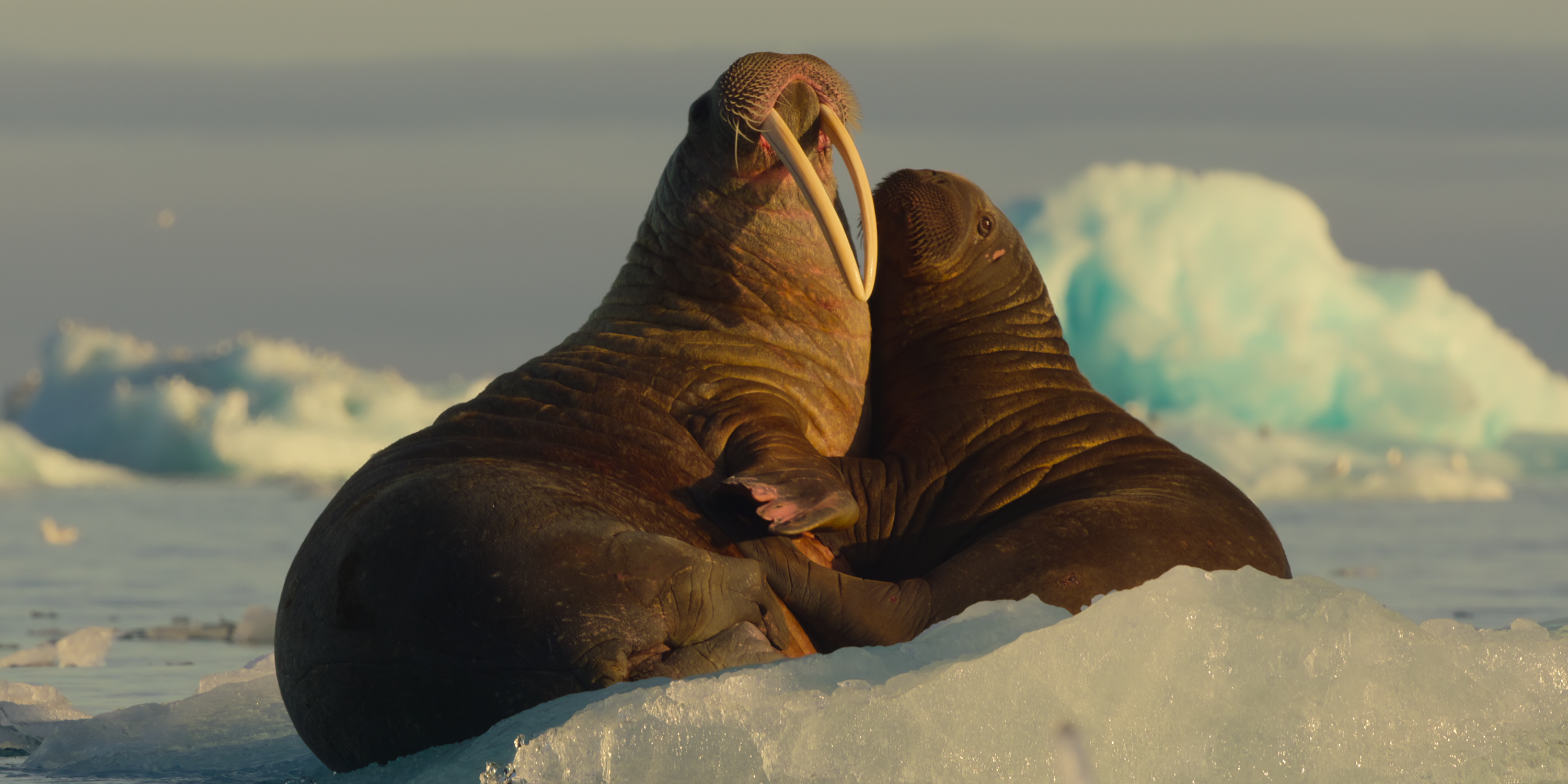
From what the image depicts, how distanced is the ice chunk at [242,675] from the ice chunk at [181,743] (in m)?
0.64

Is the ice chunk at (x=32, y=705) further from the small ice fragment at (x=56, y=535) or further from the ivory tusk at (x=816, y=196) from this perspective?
the small ice fragment at (x=56, y=535)

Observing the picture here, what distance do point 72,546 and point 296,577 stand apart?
549 inches

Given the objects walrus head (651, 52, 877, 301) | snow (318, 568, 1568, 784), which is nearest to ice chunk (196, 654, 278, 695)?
walrus head (651, 52, 877, 301)

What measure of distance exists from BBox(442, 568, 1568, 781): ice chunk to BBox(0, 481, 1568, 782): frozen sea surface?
2cm

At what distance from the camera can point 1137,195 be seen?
27.5 metres

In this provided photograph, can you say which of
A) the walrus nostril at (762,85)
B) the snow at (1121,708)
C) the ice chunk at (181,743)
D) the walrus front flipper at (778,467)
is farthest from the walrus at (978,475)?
the ice chunk at (181,743)

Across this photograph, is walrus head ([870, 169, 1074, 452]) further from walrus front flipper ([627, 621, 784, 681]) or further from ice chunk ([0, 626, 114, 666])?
ice chunk ([0, 626, 114, 666])

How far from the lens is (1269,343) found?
27688mm

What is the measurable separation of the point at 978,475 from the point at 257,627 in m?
5.78

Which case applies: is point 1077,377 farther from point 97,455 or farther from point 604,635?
point 97,455

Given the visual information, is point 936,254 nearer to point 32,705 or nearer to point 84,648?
point 32,705

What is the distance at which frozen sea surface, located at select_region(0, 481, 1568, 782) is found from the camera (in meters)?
4.71

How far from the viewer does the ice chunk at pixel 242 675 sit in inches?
312

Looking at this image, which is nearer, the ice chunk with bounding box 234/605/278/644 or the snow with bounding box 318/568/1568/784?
the snow with bounding box 318/568/1568/784
